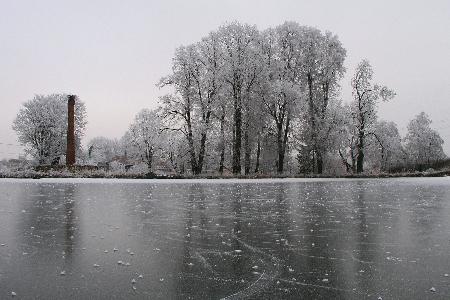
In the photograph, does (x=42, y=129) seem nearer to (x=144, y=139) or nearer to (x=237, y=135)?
(x=144, y=139)

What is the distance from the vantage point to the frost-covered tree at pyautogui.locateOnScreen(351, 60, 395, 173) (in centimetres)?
4094

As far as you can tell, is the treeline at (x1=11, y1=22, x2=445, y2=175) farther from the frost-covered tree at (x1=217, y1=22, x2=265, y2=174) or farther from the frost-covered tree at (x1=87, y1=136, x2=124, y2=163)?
the frost-covered tree at (x1=87, y1=136, x2=124, y2=163)

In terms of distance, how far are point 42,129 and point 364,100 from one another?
4386cm

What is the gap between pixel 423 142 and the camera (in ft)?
260

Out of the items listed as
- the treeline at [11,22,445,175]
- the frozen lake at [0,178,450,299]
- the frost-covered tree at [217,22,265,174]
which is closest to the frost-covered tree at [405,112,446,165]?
the treeline at [11,22,445,175]

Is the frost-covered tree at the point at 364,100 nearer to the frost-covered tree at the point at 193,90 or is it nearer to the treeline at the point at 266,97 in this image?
the treeline at the point at 266,97

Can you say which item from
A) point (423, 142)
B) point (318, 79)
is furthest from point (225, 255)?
point (423, 142)

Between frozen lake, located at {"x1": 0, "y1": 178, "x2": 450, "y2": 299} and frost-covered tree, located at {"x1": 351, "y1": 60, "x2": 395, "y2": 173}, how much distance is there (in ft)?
106

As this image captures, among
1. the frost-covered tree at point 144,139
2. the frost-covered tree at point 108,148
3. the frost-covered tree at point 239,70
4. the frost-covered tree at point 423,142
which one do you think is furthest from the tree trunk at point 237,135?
the frost-covered tree at point 108,148

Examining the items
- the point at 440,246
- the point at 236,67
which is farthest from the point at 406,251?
the point at 236,67

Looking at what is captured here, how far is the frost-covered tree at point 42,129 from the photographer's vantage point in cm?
5844

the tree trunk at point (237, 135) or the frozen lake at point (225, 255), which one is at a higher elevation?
the tree trunk at point (237, 135)

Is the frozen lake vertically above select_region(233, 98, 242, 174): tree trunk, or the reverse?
select_region(233, 98, 242, 174): tree trunk

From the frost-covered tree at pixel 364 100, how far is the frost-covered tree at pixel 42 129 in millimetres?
40581
